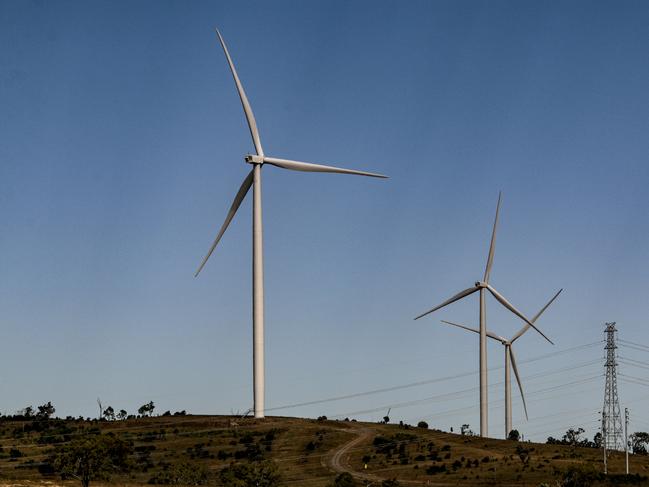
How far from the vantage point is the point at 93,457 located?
158 meters

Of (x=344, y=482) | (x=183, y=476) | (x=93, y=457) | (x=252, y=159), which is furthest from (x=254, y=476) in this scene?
(x=252, y=159)

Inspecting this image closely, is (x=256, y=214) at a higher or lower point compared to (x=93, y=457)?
higher

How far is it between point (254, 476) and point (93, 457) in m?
29.7

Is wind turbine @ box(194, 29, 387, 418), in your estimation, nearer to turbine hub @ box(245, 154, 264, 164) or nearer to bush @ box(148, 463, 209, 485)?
turbine hub @ box(245, 154, 264, 164)

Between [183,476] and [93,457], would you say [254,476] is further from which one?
[93,457]

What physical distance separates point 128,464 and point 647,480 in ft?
304

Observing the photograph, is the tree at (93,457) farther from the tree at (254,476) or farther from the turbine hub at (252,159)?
the turbine hub at (252,159)

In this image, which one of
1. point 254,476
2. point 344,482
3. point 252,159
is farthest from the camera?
point 252,159

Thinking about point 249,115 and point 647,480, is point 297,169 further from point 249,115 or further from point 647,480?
point 647,480

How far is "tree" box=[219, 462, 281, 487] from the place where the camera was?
17025 centimetres

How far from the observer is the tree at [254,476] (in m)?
170

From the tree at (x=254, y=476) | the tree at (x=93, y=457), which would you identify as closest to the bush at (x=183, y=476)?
the tree at (x=254, y=476)

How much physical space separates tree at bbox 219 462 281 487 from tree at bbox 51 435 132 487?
774 inches

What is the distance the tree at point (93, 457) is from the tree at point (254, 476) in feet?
64.5
